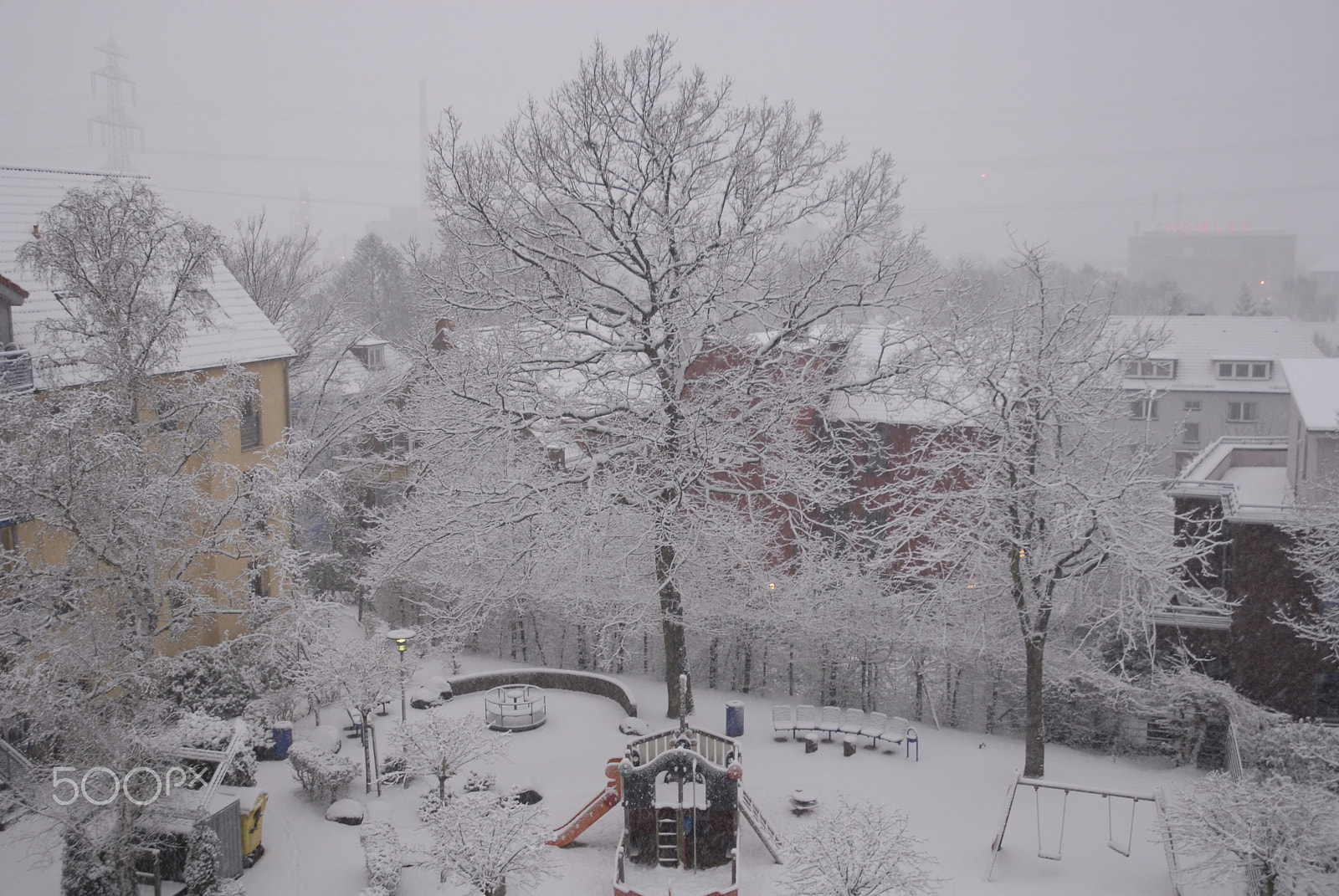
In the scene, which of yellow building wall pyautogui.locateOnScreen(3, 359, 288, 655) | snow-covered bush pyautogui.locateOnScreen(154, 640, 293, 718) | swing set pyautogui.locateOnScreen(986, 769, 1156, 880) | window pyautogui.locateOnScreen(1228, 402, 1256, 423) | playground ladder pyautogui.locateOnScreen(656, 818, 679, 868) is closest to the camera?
swing set pyautogui.locateOnScreen(986, 769, 1156, 880)

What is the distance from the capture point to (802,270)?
17500mm

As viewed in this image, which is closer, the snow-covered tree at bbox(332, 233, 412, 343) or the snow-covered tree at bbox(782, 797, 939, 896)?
the snow-covered tree at bbox(782, 797, 939, 896)

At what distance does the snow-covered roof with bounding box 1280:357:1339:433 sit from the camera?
18156mm

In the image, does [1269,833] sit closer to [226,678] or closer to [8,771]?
[226,678]

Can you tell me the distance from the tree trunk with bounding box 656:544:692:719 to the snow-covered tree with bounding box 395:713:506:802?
456 cm

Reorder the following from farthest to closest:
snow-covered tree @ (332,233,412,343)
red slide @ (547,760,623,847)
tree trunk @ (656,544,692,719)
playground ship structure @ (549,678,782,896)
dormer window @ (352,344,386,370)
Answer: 1. snow-covered tree @ (332,233,412,343)
2. dormer window @ (352,344,386,370)
3. tree trunk @ (656,544,692,719)
4. red slide @ (547,760,623,847)
5. playground ship structure @ (549,678,782,896)

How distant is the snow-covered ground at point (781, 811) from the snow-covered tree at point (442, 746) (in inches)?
41.6

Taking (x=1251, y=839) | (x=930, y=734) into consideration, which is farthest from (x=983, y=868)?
(x=930, y=734)

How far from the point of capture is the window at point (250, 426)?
21875 mm

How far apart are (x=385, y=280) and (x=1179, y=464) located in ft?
167

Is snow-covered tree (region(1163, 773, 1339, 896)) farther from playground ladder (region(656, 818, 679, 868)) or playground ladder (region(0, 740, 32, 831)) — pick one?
playground ladder (region(0, 740, 32, 831))

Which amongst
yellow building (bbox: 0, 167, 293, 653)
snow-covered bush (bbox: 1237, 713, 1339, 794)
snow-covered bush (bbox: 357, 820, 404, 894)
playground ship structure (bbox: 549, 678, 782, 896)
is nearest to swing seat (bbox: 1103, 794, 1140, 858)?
snow-covered bush (bbox: 1237, 713, 1339, 794)

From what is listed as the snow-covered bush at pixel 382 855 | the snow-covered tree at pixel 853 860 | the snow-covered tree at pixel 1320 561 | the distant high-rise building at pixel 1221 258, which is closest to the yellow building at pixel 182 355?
the snow-covered bush at pixel 382 855

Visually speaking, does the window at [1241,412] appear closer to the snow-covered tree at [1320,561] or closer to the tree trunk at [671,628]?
the snow-covered tree at [1320,561]
